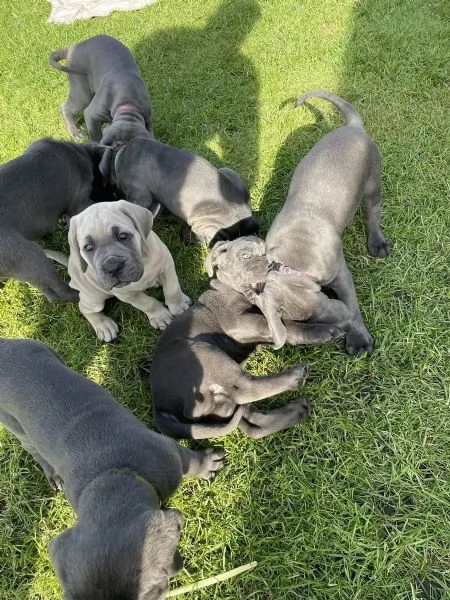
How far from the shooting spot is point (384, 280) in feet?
13.7

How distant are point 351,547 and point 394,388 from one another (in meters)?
1.13

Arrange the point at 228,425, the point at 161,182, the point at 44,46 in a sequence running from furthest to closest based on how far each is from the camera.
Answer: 1. the point at 44,46
2. the point at 161,182
3. the point at 228,425

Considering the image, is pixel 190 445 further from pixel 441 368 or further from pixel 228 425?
pixel 441 368

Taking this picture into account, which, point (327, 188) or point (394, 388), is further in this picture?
point (327, 188)

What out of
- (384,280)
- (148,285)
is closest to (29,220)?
(148,285)

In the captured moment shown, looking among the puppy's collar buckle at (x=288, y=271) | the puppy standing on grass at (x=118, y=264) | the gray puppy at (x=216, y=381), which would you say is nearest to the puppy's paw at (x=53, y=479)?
the gray puppy at (x=216, y=381)

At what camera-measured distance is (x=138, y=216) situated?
151 inches

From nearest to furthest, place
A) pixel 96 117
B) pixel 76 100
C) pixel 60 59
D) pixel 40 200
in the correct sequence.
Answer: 1. pixel 40 200
2. pixel 96 117
3. pixel 76 100
4. pixel 60 59

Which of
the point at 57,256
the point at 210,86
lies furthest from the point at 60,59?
the point at 57,256

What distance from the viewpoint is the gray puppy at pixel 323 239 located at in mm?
3764

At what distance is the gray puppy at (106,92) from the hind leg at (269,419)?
3522 millimetres

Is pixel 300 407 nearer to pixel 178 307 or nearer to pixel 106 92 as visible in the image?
pixel 178 307

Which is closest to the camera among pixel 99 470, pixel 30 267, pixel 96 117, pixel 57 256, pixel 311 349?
pixel 99 470

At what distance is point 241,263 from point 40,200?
2.03 meters
